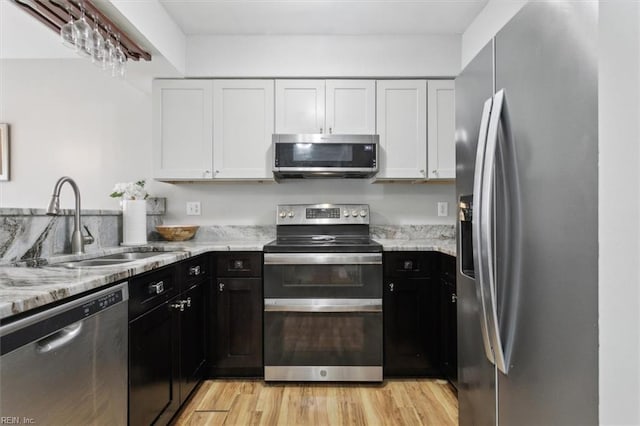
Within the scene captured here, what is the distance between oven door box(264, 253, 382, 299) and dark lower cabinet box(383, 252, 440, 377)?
0.12 metres

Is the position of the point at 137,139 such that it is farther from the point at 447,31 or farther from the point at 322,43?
the point at 447,31

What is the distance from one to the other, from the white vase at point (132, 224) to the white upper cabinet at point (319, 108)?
1.12m

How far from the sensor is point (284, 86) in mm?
2730

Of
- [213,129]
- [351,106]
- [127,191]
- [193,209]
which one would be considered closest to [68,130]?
[127,191]

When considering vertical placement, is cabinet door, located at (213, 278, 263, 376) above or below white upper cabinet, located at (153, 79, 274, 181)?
below

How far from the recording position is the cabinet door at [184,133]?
107 inches

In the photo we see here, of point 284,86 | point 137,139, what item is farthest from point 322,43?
point 137,139

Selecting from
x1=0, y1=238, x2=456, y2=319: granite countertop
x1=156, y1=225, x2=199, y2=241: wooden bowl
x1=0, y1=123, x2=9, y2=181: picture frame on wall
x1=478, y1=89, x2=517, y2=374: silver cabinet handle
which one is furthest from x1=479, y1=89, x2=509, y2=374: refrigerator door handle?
x1=0, y1=123, x2=9, y2=181: picture frame on wall

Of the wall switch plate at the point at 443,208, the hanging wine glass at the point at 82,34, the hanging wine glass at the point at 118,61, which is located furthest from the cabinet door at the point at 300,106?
the hanging wine glass at the point at 82,34

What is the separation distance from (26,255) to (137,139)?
164 centimetres

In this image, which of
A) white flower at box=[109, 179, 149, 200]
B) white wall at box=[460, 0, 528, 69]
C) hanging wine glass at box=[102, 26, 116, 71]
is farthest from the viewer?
white flower at box=[109, 179, 149, 200]

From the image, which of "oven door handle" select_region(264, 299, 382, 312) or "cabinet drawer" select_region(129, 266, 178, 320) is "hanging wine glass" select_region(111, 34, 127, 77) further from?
"oven door handle" select_region(264, 299, 382, 312)

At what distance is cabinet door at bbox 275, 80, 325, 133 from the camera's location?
2.73 meters

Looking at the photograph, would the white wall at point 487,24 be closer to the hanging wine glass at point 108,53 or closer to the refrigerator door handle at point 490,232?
the refrigerator door handle at point 490,232
